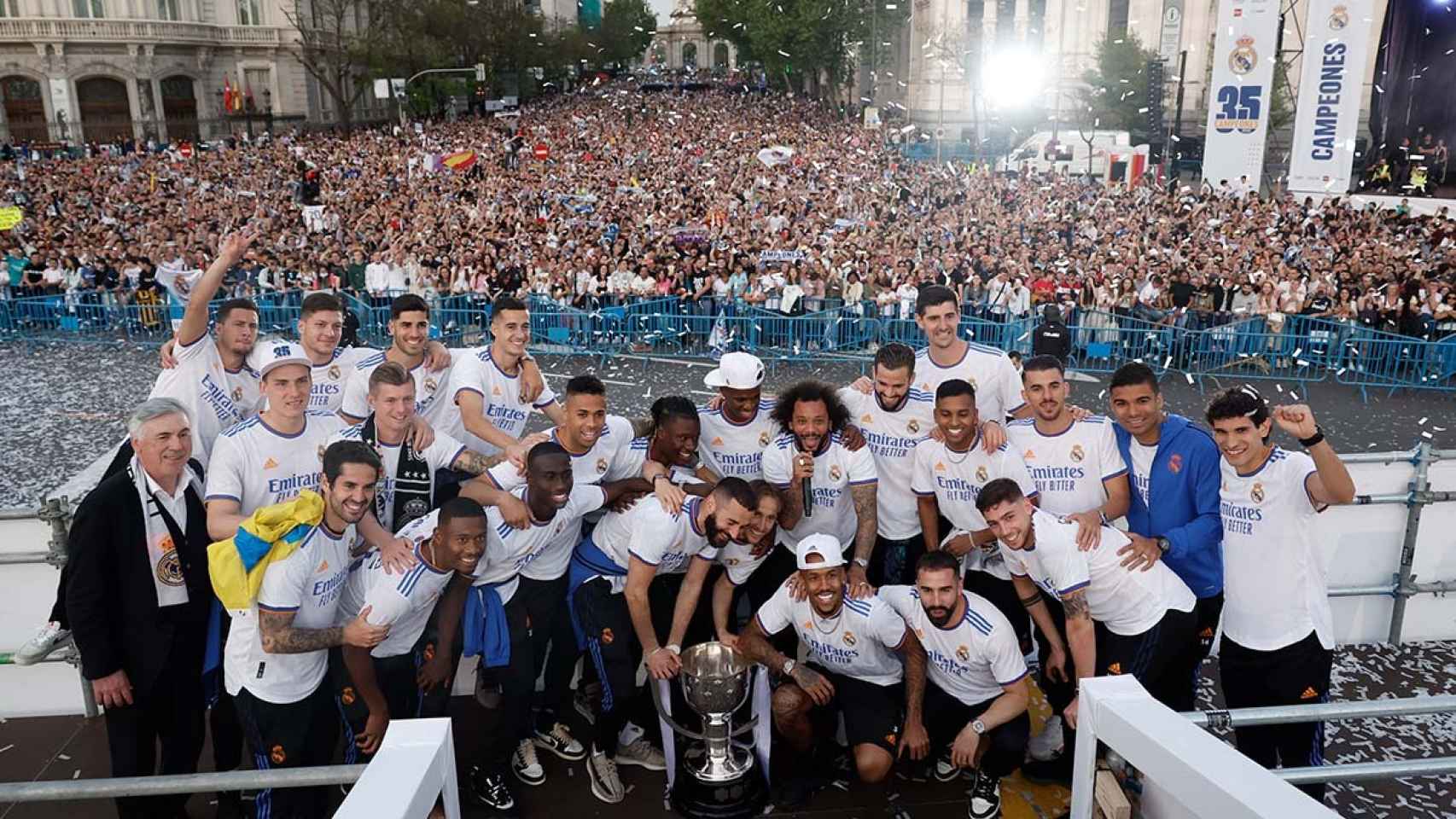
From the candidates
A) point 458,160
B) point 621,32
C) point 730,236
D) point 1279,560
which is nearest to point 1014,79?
point 458,160

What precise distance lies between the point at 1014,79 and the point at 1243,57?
105 feet

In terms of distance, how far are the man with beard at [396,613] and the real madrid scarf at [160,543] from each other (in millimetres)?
740

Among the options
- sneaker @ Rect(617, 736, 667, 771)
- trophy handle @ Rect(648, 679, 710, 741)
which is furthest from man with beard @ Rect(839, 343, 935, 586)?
sneaker @ Rect(617, 736, 667, 771)

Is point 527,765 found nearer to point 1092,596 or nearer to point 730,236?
point 1092,596

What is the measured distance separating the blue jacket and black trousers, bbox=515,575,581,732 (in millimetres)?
3059

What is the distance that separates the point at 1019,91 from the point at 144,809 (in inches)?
2371

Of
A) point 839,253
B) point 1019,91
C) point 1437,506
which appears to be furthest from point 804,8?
point 1437,506

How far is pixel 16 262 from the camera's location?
21094 mm

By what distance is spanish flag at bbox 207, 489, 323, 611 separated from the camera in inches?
164

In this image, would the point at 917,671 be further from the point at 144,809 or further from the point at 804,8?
the point at 804,8

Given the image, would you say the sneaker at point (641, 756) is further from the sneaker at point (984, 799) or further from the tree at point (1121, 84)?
the tree at point (1121, 84)

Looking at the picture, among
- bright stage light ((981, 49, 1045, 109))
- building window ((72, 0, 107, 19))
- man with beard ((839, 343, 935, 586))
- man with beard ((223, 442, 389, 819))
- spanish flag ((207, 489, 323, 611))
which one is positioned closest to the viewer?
spanish flag ((207, 489, 323, 611))

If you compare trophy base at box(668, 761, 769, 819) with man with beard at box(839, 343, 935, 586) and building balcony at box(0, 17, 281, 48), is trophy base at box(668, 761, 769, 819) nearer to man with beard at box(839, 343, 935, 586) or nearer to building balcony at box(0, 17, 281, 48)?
man with beard at box(839, 343, 935, 586)

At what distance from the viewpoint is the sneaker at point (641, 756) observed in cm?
546
